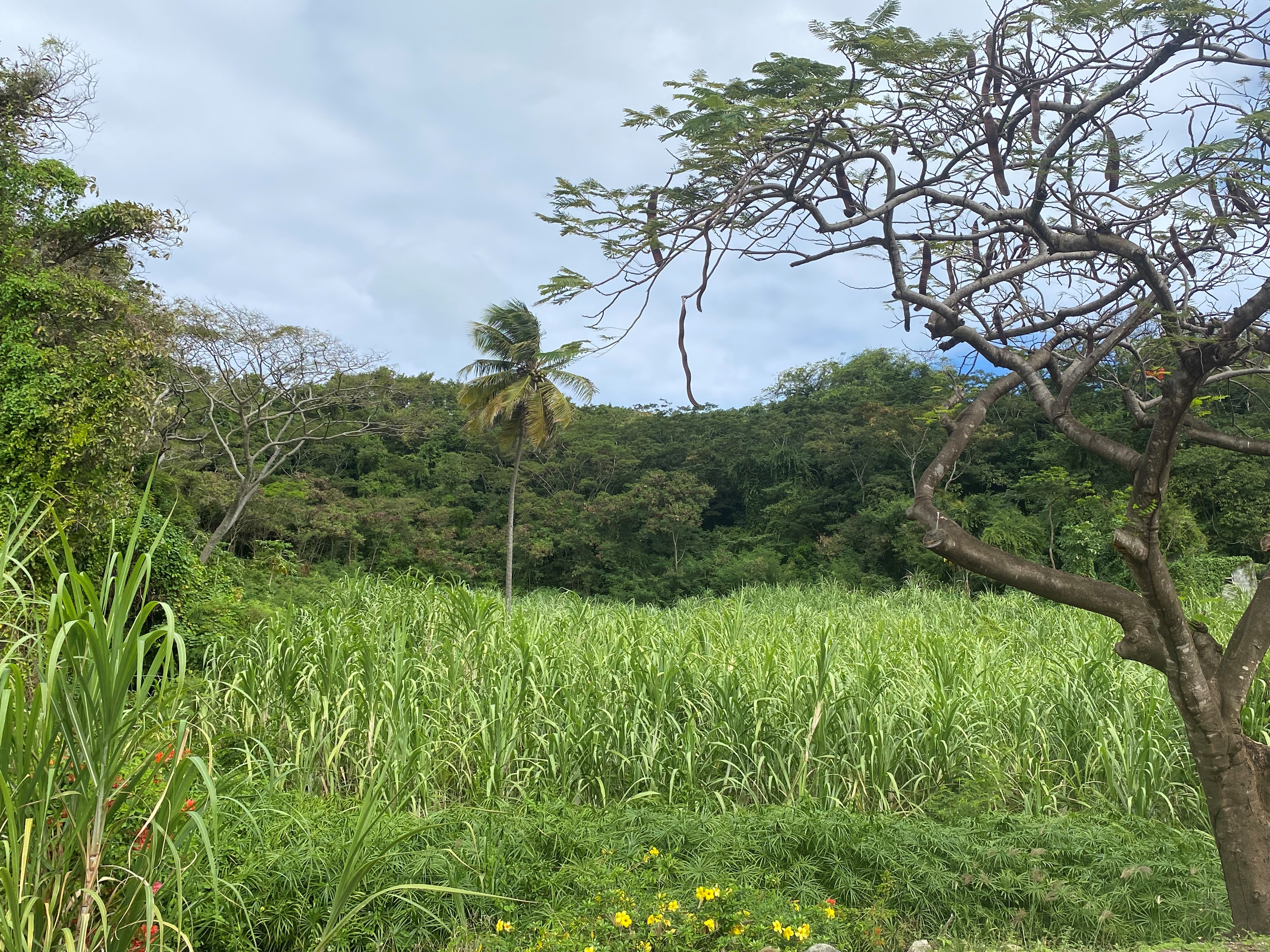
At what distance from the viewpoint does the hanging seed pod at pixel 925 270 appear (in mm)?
3133

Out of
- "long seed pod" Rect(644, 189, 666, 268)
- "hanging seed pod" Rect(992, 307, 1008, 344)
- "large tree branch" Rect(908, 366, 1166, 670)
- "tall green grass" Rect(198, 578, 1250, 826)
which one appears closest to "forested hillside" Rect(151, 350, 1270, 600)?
"tall green grass" Rect(198, 578, 1250, 826)

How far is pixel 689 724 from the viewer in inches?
150

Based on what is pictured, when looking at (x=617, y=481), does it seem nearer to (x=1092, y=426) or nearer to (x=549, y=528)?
(x=549, y=528)

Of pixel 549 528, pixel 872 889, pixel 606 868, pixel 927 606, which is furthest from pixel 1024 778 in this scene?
pixel 549 528

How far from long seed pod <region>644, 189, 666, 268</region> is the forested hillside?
1047 centimetres

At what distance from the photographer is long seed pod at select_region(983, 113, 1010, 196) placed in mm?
2926

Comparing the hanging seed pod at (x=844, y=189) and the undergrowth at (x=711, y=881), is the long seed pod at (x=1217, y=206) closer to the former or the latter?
the hanging seed pod at (x=844, y=189)

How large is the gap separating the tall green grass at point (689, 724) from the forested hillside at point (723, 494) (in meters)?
8.12

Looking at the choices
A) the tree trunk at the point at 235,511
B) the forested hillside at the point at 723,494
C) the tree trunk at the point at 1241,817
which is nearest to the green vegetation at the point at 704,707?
the tree trunk at the point at 1241,817

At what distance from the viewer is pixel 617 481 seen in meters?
22.2

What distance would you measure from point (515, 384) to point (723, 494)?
29.7 ft

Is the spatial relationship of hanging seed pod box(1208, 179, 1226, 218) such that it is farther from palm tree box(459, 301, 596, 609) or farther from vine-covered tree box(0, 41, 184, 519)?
palm tree box(459, 301, 596, 609)

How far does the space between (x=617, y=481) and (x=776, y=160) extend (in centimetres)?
1923

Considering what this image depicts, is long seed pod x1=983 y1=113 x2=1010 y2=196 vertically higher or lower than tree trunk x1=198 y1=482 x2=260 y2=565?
higher
